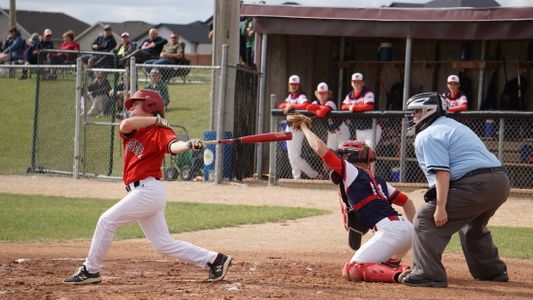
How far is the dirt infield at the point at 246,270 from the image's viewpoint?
7.41 metres

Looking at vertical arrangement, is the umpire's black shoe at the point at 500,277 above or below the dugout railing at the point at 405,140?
below

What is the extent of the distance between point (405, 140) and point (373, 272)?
911cm

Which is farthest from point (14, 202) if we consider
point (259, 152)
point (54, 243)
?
point (259, 152)

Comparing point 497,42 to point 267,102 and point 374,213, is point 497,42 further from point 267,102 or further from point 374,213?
point 374,213

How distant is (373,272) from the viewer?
8.02 meters

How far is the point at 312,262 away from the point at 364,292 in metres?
Result: 1.96

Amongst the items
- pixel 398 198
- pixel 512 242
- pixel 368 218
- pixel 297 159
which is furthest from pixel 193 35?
pixel 368 218

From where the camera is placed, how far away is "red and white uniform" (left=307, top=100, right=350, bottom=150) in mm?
17094

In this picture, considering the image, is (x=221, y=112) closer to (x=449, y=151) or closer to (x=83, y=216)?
(x=83, y=216)

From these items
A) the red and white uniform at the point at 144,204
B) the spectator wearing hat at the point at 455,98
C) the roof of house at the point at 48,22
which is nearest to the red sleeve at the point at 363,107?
the spectator wearing hat at the point at 455,98

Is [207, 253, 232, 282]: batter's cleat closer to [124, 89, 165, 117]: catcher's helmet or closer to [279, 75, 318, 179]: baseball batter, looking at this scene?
[124, 89, 165, 117]: catcher's helmet

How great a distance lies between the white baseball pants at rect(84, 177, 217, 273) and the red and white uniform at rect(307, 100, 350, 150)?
9.42m

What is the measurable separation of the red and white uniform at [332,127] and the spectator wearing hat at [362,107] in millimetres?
230

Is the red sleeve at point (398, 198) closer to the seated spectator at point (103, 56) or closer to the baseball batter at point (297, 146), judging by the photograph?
the baseball batter at point (297, 146)
